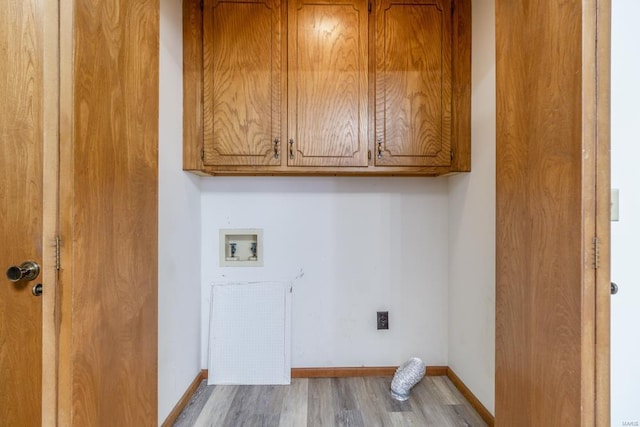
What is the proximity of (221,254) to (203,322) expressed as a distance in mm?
447

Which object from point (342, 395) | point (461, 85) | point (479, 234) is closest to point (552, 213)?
point (479, 234)

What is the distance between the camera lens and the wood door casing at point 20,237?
1064mm

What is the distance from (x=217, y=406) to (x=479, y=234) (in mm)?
1706

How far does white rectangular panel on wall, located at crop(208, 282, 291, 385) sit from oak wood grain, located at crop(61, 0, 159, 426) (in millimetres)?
744

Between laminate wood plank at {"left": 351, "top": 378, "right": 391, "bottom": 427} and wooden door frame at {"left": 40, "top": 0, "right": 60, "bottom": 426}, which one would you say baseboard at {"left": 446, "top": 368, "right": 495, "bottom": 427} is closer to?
laminate wood plank at {"left": 351, "top": 378, "right": 391, "bottom": 427}

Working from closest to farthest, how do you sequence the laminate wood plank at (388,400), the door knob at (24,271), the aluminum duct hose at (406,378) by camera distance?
the door knob at (24,271) → the laminate wood plank at (388,400) → the aluminum duct hose at (406,378)

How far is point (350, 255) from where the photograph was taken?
2117 millimetres

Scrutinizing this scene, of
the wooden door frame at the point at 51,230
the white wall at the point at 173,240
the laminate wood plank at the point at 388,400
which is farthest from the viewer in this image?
the laminate wood plank at the point at 388,400

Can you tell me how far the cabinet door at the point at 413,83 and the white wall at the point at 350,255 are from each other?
1.07 feet

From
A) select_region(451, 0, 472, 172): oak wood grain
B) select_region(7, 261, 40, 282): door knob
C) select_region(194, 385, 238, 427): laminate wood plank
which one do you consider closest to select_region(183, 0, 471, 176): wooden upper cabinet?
select_region(451, 0, 472, 172): oak wood grain

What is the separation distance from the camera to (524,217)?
107 centimetres

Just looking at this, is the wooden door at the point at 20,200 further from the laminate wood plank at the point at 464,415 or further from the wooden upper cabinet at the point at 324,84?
the laminate wood plank at the point at 464,415

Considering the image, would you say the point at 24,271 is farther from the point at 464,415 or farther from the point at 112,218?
the point at 464,415
